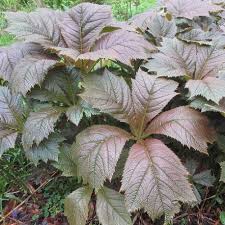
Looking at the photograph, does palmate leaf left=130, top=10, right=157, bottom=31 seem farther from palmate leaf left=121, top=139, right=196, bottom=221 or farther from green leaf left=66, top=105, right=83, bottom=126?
palmate leaf left=121, top=139, right=196, bottom=221

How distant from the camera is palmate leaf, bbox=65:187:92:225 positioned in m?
1.74

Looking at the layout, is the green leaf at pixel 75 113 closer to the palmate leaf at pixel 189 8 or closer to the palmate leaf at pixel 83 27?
the palmate leaf at pixel 83 27

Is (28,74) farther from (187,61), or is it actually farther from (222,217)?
(222,217)

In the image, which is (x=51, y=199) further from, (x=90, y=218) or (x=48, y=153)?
(x=48, y=153)

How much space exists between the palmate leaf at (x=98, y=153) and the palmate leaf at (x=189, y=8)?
0.92m

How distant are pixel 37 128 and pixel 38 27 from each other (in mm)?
548

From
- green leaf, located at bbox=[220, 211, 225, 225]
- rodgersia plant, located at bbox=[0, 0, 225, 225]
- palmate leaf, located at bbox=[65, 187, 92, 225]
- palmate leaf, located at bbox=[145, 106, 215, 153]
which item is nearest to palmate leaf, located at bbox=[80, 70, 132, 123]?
rodgersia plant, located at bbox=[0, 0, 225, 225]

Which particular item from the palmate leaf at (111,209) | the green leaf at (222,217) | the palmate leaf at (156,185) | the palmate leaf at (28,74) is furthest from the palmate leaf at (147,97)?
the green leaf at (222,217)

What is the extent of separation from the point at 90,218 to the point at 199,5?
1.37 metres

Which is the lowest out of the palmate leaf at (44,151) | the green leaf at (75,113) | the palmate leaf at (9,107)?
the palmate leaf at (44,151)

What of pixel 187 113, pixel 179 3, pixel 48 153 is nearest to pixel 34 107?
pixel 48 153

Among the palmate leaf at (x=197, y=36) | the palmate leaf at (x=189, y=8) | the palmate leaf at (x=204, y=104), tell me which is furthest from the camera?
the palmate leaf at (x=189, y=8)

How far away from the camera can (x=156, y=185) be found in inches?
61.1

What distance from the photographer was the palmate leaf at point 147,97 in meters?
1.77
